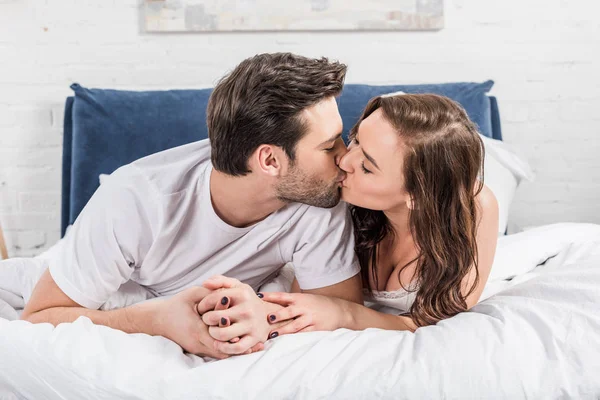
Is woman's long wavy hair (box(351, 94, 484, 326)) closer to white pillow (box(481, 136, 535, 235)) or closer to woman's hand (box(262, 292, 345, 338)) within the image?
woman's hand (box(262, 292, 345, 338))

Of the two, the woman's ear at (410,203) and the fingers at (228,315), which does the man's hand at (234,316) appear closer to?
the fingers at (228,315)

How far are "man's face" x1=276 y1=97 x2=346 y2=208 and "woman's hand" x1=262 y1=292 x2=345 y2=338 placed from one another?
228 millimetres

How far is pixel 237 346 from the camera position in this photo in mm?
1156

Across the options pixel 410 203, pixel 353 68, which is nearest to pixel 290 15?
pixel 353 68

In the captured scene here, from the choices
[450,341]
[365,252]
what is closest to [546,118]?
[365,252]

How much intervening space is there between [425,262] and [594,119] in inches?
69.2

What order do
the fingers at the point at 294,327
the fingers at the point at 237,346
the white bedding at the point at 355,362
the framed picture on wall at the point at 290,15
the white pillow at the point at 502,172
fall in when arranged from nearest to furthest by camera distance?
the white bedding at the point at 355,362
the fingers at the point at 237,346
the fingers at the point at 294,327
the white pillow at the point at 502,172
the framed picture on wall at the point at 290,15

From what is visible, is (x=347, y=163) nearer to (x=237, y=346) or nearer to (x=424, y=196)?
(x=424, y=196)

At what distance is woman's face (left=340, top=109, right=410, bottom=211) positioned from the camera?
1.38 metres

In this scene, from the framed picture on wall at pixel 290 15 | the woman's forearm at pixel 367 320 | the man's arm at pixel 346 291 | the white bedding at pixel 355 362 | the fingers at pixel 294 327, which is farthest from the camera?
the framed picture on wall at pixel 290 15

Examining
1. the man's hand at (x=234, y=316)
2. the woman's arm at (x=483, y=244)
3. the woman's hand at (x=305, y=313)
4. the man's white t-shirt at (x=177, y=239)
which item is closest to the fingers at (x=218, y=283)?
the man's hand at (x=234, y=316)

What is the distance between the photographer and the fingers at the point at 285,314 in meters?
1.27

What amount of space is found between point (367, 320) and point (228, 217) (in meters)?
0.40

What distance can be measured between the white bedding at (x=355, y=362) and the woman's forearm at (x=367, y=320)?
16 cm
